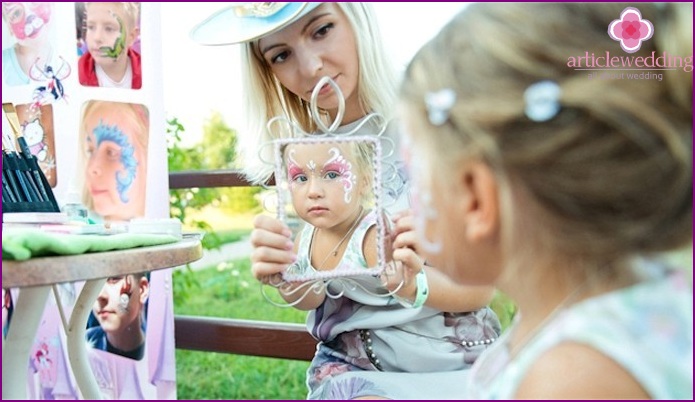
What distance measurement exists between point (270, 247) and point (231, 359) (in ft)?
6.08

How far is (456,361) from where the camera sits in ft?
4.15

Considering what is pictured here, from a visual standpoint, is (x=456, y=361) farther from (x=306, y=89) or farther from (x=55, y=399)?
(x=55, y=399)

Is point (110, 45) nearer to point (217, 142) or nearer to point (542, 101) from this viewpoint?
point (217, 142)

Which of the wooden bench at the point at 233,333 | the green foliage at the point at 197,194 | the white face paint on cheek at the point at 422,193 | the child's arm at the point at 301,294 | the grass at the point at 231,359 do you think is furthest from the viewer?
the grass at the point at 231,359

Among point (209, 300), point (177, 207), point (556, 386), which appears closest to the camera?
point (556, 386)

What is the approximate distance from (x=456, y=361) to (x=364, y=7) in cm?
58

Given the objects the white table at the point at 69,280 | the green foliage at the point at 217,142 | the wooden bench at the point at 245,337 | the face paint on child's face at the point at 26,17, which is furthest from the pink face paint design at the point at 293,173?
the green foliage at the point at 217,142

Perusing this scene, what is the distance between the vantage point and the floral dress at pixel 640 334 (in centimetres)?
64

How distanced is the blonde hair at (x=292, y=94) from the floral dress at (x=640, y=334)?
605 millimetres

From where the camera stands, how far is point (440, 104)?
0.73 m

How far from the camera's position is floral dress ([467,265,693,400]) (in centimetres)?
64

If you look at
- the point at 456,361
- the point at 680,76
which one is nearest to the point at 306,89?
the point at 456,361

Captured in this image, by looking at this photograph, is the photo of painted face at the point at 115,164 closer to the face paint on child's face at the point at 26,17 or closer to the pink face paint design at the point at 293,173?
the face paint on child's face at the point at 26,17

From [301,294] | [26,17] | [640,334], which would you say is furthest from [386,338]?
[26,17]
